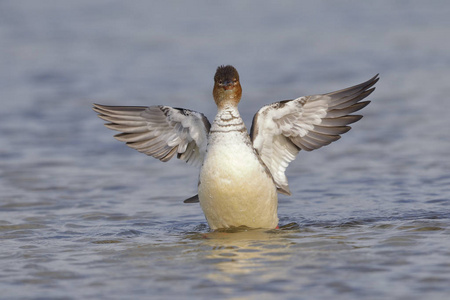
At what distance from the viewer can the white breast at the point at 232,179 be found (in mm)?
8375

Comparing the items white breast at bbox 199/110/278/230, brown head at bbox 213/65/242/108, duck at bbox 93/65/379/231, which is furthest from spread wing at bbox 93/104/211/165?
white breast at bbox 199/110/278/230

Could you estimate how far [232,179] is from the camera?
8.37 meters

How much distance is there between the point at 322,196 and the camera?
35.1 ft

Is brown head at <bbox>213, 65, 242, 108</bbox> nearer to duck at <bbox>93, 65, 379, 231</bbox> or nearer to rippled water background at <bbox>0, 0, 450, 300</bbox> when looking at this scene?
duck at <bbox>93, 65, 379, 231</bbox>

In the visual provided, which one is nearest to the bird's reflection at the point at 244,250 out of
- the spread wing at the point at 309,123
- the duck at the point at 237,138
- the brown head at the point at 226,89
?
the duck at the point at 237,138

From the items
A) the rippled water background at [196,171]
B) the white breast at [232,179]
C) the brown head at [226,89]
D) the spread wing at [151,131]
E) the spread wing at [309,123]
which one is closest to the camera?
the rippled water background at [196,171]

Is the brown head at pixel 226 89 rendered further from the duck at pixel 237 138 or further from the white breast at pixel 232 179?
the white breast at pixel 232 179

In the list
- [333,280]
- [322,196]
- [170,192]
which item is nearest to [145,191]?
[170,192]

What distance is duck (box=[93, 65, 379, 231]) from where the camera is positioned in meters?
8.44

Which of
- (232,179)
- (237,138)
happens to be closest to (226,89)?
(237,138)

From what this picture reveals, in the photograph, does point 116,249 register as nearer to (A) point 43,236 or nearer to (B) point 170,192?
(A) point 43,236

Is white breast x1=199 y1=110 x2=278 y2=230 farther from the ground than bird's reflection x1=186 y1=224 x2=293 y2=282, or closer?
farther from the ground

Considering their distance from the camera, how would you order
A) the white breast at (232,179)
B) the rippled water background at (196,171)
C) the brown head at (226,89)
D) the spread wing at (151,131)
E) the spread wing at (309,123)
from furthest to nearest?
the spread wing at (151,131) → the spread wing at (309,123) → the brown head at (226,89) → the white breast at (232,179) → the rippled water background at (196,171)

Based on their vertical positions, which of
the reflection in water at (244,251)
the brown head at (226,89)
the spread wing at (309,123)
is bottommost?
the reflection in water at (244,251)
